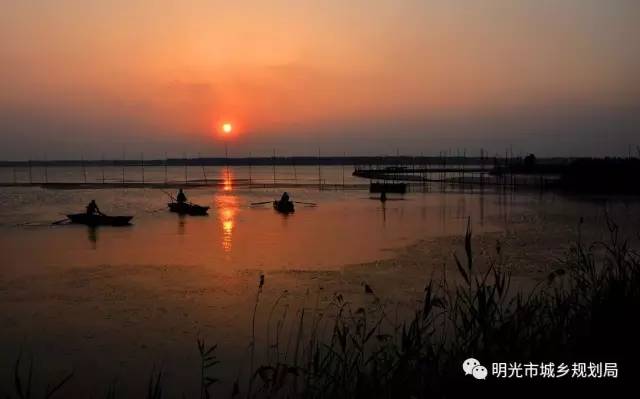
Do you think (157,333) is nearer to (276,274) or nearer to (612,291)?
(276,274)

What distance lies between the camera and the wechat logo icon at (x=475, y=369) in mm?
3771

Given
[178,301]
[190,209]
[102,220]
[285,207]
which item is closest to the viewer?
[178,301]

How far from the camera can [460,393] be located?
12.6 feet

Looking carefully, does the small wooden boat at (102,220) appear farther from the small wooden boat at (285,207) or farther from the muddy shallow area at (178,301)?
the small wooden boat at (285,207)

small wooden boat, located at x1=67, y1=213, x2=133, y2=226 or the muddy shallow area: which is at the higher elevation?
small wooden boat, located at x1=67, y1=213, x2=133, y2=226

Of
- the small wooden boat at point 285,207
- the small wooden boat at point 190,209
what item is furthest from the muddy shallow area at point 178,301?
the small wooden boat at point 285,207

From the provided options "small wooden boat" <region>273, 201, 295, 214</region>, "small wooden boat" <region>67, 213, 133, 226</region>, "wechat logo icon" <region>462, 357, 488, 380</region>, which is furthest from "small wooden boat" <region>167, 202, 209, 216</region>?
"wechat logo icon" <region>462, 357, 488, 380</region>

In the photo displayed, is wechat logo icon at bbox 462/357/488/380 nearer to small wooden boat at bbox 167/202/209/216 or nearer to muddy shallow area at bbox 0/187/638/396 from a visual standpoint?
muddy shallow area at bbox 0/187/638/396

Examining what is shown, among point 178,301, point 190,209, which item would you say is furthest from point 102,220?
point 178,301

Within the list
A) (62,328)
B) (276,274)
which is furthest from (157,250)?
(62,328)

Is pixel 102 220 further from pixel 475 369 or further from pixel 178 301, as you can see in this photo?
pixel 475 369

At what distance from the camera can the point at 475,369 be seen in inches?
150

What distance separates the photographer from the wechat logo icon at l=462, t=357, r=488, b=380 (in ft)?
12.4

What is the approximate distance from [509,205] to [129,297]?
95.4 feet
